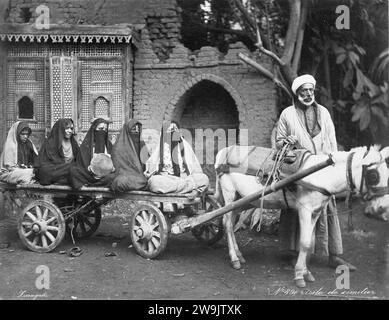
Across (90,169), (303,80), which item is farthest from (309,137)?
(90,169)

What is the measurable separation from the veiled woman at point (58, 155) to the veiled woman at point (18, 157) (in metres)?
0.19

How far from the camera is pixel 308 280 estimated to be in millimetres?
4805

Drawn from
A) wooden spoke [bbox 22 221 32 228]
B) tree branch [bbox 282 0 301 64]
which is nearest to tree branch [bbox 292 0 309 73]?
tree branch [bbox 282 0 301 64]

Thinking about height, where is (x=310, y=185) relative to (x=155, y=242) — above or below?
above

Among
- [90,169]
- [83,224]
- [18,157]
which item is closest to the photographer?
[90,169]


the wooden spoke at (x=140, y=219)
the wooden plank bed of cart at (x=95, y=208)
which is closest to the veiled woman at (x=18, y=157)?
the wooden plank bed of cart at (x=95, y=208)

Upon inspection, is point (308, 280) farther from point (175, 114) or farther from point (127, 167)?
point (175, 114)

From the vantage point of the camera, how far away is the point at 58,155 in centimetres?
604

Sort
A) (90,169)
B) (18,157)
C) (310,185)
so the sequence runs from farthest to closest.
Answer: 1. (18,157)
2. (90,169)
3. (310,185)

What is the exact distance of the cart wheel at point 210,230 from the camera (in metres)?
5.89

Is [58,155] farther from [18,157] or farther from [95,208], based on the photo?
[95,208]

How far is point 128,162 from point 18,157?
69.4 inches
